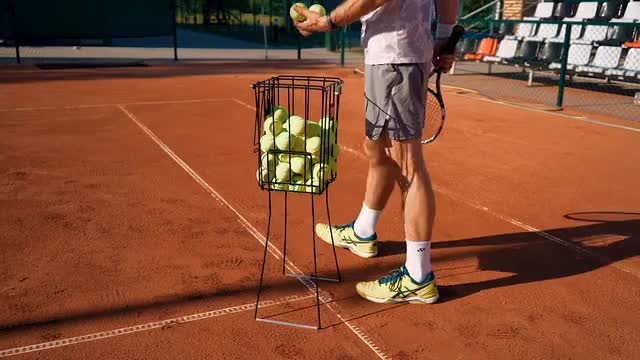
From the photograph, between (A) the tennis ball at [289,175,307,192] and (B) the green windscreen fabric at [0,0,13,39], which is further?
(B) the green windscreen fabric at [0,0,13,39]

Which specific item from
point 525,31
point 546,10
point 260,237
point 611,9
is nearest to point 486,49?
point 525,31

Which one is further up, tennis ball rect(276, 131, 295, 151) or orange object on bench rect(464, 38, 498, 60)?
orange object on bench rect(464, 38, 498, 60)

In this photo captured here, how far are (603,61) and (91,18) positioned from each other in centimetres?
1819

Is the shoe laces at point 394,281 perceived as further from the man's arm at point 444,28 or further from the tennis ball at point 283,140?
the man's arm at point 444,28

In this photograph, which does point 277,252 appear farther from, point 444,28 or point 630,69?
point 630,69

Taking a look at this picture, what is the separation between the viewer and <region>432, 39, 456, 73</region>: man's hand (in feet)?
10.0

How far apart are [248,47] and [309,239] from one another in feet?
74.5

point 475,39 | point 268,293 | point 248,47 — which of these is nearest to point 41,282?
point 268,293

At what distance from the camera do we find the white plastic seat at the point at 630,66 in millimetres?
11078

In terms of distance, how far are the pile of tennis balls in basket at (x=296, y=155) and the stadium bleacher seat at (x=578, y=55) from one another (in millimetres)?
11125

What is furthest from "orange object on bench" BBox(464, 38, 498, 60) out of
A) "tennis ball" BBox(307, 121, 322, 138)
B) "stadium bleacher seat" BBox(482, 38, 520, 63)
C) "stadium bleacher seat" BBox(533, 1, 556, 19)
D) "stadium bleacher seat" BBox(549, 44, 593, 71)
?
"tennis ball" BBox(307, 121, 322, 138)

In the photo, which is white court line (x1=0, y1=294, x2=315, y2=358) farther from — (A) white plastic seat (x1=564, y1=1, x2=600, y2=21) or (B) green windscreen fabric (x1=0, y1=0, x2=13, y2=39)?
(B) green windscreen fabric (x1=0, y1=0, x2=13, y2=39)

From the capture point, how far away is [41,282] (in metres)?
3.31

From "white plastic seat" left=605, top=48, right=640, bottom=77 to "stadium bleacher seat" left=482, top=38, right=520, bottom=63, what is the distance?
309 centimetres
